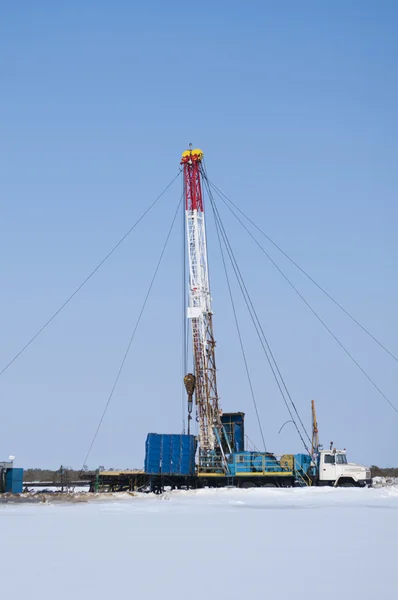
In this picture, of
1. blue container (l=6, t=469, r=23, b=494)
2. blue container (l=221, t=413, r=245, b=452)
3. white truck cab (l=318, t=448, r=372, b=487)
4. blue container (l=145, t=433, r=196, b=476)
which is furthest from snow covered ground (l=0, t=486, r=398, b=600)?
blue container (l=221, t=413, r=245, b=452)

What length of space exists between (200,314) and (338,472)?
14122 millimetres

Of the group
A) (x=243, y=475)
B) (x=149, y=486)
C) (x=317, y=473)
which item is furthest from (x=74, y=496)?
(x=317, y=473)

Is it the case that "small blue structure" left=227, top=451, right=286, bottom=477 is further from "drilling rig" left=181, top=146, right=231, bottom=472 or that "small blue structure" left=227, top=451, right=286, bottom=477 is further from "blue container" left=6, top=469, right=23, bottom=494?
"blue container" left=6, top=469, right=23, bottom=494

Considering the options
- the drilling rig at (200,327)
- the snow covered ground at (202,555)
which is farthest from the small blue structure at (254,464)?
the snow covered ground at (202,555)

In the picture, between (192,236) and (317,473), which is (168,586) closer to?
(317,473)

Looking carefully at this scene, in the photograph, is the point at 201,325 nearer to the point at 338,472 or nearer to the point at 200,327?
the point at 200,327

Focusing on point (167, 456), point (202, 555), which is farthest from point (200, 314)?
point (202, 555)

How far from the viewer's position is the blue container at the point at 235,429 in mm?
49969

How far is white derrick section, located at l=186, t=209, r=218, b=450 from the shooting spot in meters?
50.0

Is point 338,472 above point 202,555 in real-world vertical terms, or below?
above

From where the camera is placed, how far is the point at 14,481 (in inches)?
1767

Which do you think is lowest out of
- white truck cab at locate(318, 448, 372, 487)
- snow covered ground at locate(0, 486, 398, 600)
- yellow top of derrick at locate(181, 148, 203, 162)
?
snow covered ground at locate(0, 486, 398, 600)

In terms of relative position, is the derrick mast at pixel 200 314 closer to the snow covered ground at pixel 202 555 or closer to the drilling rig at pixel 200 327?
the drilling rig at pixel 200 327

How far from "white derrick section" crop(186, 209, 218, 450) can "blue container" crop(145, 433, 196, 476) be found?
2549mm
